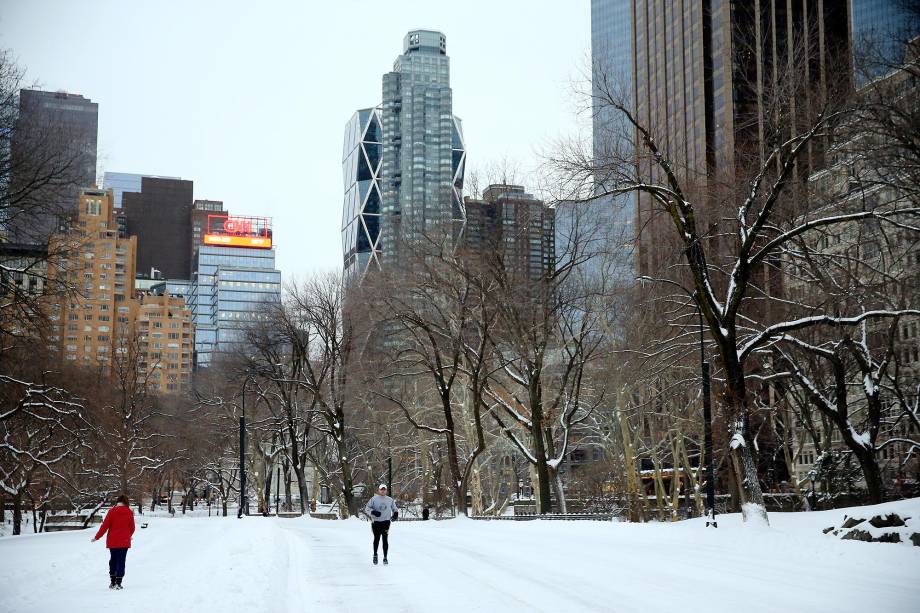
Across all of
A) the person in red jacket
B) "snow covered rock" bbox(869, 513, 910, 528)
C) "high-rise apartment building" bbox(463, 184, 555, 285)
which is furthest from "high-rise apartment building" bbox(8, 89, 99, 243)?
"snow covered rock" bbox(869, 513, 910, 528)

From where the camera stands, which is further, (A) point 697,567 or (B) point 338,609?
(A) point 697,567

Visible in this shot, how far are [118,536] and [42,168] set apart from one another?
15377 millimetres

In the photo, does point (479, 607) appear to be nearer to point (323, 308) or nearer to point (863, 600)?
point (863, 600)

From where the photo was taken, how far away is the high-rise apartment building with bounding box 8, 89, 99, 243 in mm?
27938

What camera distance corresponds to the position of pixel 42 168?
28375mm

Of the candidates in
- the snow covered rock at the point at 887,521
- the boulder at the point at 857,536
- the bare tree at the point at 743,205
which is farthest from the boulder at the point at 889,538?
the bare tree at the point at 743,205

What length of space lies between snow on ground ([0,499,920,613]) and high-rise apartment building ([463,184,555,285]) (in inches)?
643

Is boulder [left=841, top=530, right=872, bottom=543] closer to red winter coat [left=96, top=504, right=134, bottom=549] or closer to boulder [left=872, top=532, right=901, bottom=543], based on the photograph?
boulder [left=872, top=532, right=901, bottom=543]

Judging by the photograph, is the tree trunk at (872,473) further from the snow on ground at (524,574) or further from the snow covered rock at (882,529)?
the snow covered rock at (882,529)

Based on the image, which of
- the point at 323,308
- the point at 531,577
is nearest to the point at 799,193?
the point at 531,577

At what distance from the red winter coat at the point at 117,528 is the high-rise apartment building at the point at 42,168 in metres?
13.7

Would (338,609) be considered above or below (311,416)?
below

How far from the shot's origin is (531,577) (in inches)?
638

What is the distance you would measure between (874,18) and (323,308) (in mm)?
32794
